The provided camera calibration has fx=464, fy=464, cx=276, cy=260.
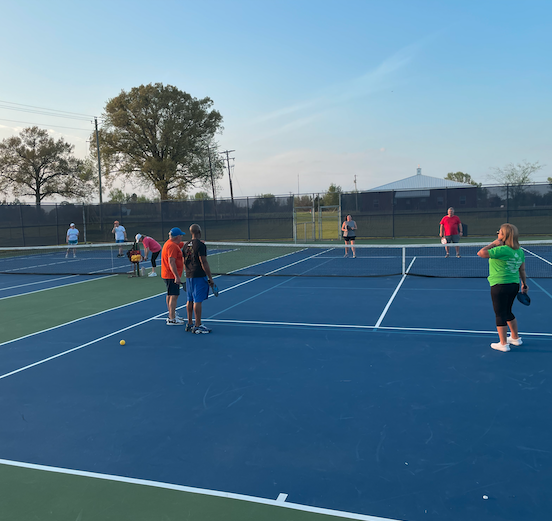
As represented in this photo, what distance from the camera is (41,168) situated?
46.0 metres

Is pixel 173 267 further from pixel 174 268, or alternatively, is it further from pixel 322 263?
pixel 322 263

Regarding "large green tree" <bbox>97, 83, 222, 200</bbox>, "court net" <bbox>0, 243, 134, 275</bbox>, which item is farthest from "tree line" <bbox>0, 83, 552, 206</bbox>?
"court net" <bbox>0, 243, 134, 275</bbox>

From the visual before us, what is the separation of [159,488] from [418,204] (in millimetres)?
26405

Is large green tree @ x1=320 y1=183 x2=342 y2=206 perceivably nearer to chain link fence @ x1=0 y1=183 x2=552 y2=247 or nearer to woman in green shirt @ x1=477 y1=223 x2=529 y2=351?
chain link fence @ x1=0 y1=183 x2=552 y2=247

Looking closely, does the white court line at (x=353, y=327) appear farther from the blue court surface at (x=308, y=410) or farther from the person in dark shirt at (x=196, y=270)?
the person in dark shirt at (x=196, y=270)

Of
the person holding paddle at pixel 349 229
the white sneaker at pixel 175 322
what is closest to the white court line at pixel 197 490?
the white sneaker at pixel 175 322

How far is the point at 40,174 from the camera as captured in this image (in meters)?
46.1

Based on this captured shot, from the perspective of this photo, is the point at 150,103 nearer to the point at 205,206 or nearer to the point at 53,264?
the point at 205,206

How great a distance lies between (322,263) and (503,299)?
39.1 ft

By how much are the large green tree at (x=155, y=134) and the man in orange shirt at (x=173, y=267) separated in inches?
1432

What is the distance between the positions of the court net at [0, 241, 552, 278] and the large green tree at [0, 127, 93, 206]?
25866 millimetres

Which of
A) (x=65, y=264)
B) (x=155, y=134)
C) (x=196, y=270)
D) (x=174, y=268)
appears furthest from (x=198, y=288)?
(x=155, y=134)

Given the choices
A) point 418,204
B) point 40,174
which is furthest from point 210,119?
point 418,204

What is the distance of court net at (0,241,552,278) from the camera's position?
1464cm
